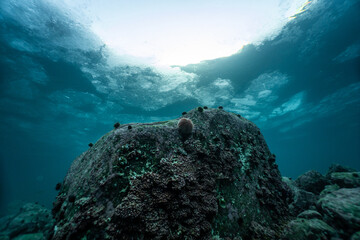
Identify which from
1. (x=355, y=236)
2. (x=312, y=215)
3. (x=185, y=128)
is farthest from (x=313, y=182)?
(x=185, y=128)

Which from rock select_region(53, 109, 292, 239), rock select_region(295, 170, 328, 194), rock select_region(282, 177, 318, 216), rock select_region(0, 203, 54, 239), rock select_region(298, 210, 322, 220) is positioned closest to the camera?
rock select_region(53, 109, 292, 239)

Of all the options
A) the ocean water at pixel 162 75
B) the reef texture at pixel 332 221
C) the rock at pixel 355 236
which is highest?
the ocean water at pixel 162 75

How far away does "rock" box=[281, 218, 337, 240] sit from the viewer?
3.93 m

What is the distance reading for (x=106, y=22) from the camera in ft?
39.9

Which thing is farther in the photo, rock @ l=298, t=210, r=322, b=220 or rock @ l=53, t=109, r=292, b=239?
rock @ l=298, t=210, r=322, b=220

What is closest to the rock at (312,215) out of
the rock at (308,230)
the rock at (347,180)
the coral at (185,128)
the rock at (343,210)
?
Result: the rock at (343,210)

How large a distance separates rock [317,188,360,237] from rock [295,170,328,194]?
483 centimetres

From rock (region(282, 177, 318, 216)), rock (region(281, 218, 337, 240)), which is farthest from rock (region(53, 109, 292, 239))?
rock (region(282, 177, 318, 216))

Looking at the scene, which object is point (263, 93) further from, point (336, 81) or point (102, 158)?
point (102, 158)

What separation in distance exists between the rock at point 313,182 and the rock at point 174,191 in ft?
14.0

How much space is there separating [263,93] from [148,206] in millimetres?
25717

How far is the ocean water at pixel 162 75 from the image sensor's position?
13.0m

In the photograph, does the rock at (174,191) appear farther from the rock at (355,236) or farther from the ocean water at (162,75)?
the ocean water at (162,75)

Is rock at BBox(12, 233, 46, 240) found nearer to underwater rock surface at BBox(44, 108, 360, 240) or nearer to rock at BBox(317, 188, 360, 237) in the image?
underwater rock surface at BBox(44, 108, 360, 240)
